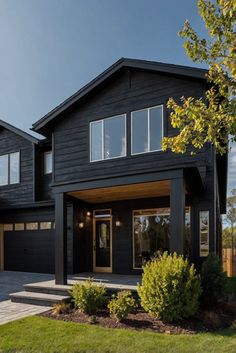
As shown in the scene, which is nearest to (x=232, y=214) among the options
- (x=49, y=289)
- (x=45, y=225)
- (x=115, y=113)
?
(x=45, y=225)

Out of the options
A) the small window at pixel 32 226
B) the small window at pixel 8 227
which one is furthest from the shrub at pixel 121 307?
the small window at pixel 8 227

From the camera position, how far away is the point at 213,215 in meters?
9.48

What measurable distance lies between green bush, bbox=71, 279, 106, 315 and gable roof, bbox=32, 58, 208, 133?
6205 millimetres

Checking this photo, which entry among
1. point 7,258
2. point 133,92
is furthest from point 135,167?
point 7,258

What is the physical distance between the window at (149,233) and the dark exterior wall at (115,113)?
1.93 m

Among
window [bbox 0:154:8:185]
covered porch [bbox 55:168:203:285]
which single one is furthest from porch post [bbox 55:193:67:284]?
window [bbox 0:154:8:185]

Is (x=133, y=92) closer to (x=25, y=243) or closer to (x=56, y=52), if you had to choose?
(x=56, y=52)

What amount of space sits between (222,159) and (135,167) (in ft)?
14.6

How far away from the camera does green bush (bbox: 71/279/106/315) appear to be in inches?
272

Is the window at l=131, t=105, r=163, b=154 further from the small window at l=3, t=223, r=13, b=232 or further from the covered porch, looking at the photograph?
the small window at l=3, t=223, r=13, b=232

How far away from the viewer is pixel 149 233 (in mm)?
11375

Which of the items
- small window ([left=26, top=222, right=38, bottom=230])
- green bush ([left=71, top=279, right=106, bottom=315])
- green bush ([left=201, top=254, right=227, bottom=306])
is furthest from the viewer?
small window ([left=26, top=222, right=38, bottom=230])

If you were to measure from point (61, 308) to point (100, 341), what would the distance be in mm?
2056

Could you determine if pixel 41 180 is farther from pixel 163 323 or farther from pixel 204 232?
pixel 163 323
